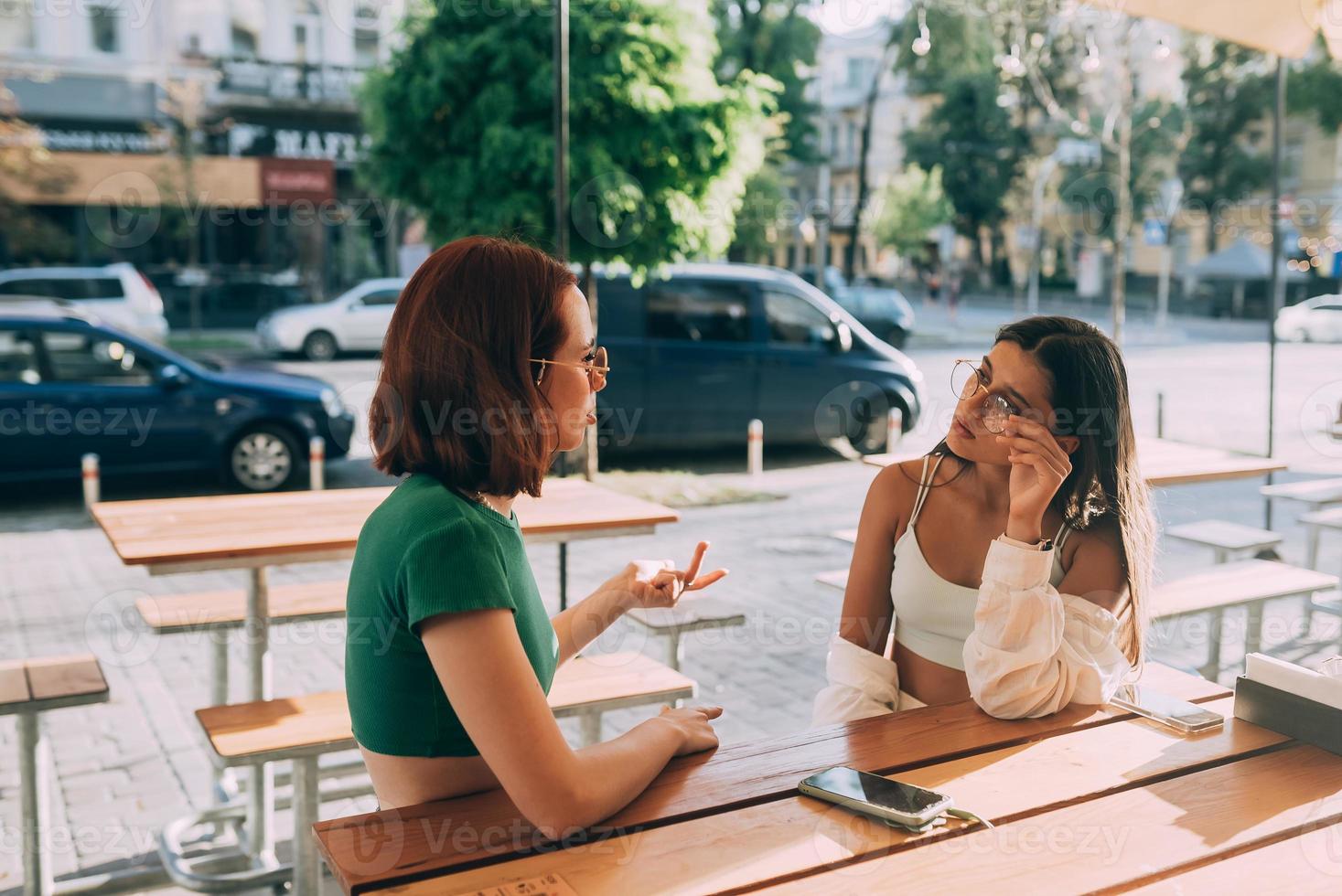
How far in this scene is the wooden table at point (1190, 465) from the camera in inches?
223

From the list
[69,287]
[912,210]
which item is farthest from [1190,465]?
[912,210]

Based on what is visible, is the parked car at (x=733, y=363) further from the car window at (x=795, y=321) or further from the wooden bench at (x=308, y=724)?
the wooden bench at (x=308, y=724)

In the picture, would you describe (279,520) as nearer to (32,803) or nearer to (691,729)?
(32,803)

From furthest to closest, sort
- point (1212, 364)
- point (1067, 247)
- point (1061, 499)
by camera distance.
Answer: point (1067, 247)
point (1212, 364)
point (1061, 499)

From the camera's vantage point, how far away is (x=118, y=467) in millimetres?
9641

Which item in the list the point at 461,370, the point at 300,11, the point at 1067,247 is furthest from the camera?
the point at 1067,247

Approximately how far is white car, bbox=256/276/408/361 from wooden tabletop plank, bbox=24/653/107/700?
57.3 ft

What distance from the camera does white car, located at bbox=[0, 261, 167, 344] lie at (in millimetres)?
19750

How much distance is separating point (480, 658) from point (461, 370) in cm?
41

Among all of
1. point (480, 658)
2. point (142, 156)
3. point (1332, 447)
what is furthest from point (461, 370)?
point (142, 156)

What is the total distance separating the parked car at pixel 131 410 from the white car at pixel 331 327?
34.9ft

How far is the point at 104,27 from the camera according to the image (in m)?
26.0

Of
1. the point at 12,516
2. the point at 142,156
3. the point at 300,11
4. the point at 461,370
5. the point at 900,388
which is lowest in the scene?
the point at 12,516

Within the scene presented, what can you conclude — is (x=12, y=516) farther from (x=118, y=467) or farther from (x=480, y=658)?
(x=480, y=658)
